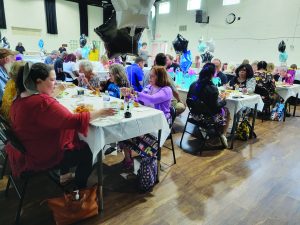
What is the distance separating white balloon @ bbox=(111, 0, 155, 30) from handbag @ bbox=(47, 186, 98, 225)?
146 cm

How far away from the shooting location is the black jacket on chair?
2.83 metres

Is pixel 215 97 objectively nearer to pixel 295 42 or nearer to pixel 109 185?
pixel 109 185

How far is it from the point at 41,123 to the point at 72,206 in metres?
0.67

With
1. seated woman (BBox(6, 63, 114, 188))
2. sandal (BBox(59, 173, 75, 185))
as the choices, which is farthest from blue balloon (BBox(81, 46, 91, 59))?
seated woman (BBox(6, 63, 114, 188))

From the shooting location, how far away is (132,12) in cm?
201

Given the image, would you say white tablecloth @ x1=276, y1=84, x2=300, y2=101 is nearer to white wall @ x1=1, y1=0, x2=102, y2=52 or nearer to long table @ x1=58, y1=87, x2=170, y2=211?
long table @ x1=58, y1=87, x2=170, y2=211

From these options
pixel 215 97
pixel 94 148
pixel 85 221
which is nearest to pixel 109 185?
pixel 85 221

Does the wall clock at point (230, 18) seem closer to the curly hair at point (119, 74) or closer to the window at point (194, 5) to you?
the window at point (194, 5)

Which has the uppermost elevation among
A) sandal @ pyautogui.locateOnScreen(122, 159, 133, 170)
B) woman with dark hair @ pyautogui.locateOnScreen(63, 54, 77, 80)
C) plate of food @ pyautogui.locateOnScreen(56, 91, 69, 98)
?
woman with dark hair @ pyautogui.locateOnScreen(63, 54, 77, 80)

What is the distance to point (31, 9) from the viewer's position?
1123cm

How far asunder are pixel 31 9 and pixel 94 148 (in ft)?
39.8

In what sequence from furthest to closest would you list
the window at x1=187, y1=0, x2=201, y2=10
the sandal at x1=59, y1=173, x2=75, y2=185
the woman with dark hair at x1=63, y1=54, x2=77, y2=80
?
the window at x1=187, y1=0, x2=201, y2=10 → the woman with dark hair at x1=63, y1=54, x2=77, y2=80 → the sandal at x1=59, y1=173, x2=75, y2=185

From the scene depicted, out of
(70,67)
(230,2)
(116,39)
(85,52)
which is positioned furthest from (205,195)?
(230,2)

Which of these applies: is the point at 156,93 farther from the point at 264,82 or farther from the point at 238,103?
the point at 264,82
